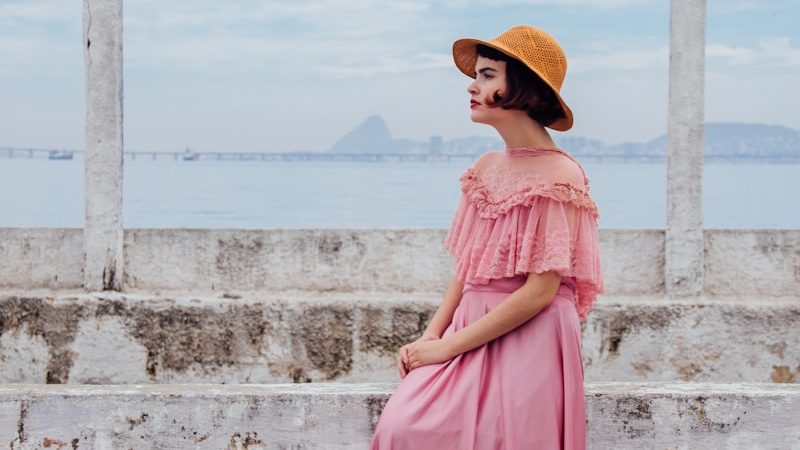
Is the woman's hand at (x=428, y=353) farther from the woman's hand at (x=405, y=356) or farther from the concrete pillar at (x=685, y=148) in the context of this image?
the concrete pillar at (x=685, y=148)

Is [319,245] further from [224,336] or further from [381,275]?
[224,336]

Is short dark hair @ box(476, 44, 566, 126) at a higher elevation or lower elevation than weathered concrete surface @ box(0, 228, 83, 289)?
higher

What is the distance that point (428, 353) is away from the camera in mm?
2637

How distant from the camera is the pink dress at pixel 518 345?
248 cm

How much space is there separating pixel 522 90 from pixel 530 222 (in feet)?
1.07

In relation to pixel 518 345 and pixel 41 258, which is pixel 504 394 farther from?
pixel 41 258

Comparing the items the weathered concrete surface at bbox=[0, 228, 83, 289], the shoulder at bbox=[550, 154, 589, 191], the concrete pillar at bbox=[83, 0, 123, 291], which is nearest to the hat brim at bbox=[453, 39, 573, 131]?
the shoulder at bbox=[550, 154, 589, 191]

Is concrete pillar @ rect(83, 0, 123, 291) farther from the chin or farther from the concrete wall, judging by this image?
the chin

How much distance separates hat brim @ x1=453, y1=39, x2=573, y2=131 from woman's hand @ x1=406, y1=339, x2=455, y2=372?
2.06 ft

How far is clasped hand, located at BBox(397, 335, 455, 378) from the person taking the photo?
260 cm

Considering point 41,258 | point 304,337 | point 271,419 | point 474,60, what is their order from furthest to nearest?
point 41,258 < point 304,337 < point 271,419 < point 474,60

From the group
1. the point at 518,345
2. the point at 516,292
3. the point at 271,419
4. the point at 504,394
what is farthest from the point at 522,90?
the point at 271,419

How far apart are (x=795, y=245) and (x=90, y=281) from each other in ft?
13.2

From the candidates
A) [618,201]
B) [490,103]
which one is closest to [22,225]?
[490,103]
